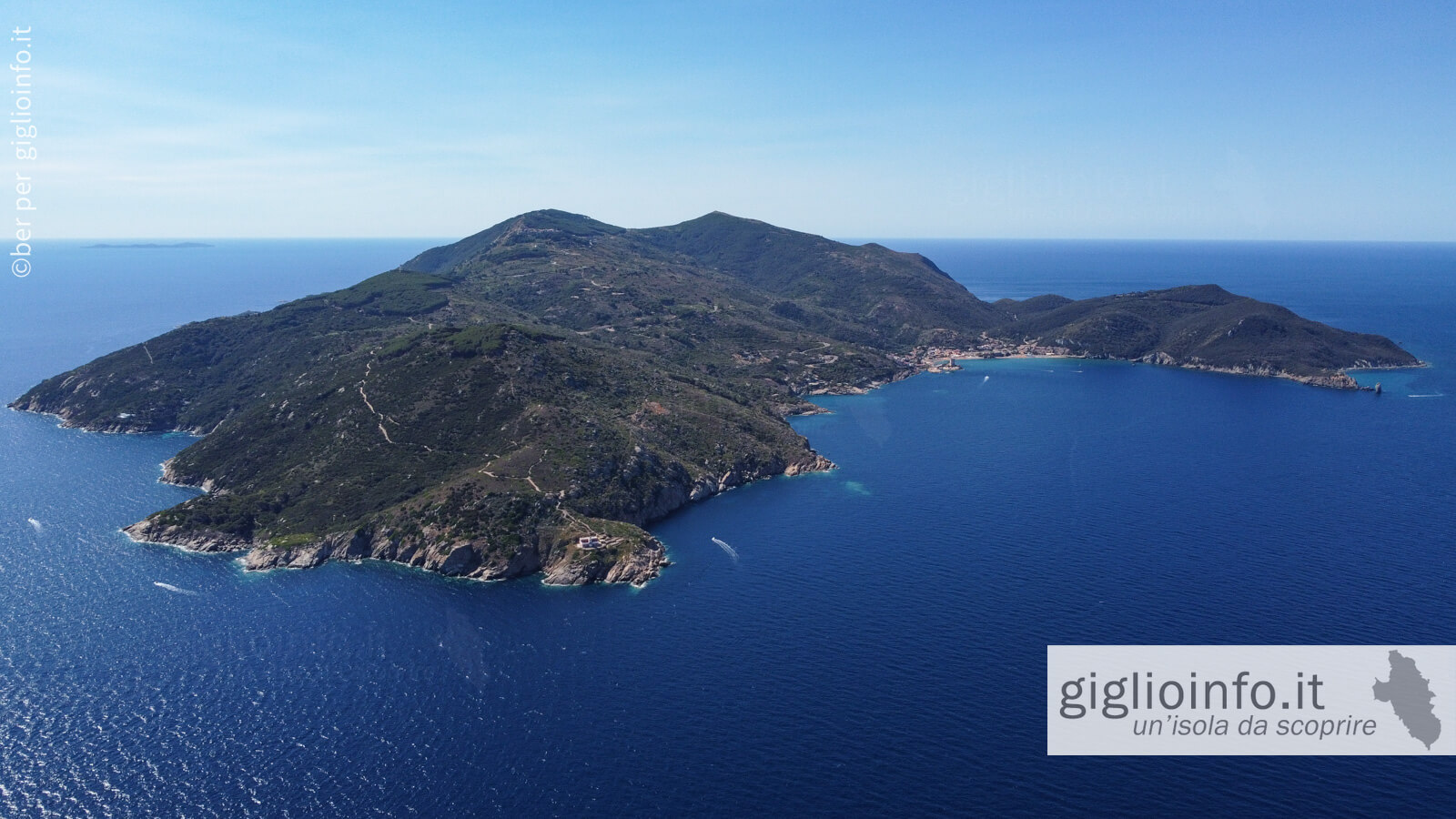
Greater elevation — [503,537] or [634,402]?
[634,402]

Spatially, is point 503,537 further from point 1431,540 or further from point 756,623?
point 1431,540

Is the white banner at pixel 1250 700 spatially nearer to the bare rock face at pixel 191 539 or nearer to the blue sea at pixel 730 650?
the blue sea at pixel 730 650

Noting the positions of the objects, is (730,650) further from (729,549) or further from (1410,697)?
(1410,697)

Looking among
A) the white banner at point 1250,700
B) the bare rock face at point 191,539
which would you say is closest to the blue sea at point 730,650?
the white banner at point 1250,700

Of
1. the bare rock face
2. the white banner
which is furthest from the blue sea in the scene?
the bare rock face

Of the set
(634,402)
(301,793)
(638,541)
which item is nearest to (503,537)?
(638,541)
